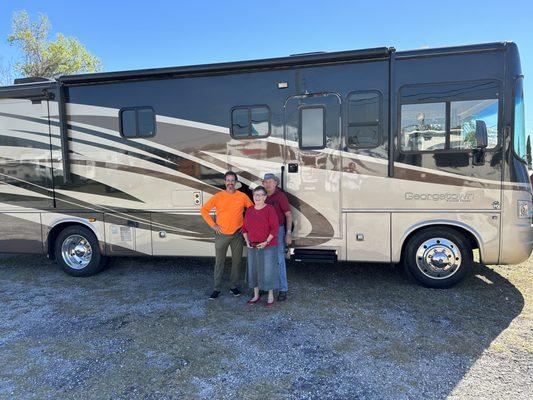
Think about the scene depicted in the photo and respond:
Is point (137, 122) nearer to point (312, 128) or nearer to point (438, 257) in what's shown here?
point (312, 128)

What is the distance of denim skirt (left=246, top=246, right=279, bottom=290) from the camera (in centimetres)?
482

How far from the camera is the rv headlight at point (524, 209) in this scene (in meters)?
4.94

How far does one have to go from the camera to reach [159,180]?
581cm

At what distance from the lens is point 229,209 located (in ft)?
16.6

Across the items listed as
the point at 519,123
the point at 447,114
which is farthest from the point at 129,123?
the point at 519,123

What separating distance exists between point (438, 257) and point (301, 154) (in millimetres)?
Answer: 2223

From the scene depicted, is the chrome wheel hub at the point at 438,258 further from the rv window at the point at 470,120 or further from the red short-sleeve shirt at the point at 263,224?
the red short-sleeve shirt at the point at 263,224

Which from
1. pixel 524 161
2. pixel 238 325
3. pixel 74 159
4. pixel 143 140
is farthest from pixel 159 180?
pixel 524 161

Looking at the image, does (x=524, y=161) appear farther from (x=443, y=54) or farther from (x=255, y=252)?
(x=255, y=252)

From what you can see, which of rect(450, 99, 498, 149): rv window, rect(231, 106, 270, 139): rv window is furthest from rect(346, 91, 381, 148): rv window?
rect(231, 106, 270, 139): rv window

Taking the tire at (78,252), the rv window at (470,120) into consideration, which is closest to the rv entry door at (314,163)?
the rv window at (470,120)

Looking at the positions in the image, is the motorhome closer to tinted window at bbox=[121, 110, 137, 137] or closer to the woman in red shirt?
tinted window at bbox=[121, 110, 137, 137]

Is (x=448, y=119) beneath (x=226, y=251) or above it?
above

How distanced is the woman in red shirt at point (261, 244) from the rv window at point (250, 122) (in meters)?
1.04
